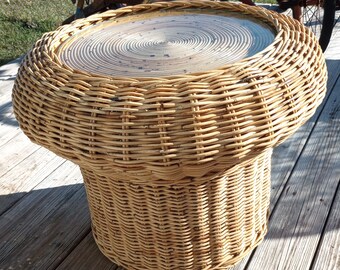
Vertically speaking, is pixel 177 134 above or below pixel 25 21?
above

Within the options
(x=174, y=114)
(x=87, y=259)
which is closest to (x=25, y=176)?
(x=87, y=259)

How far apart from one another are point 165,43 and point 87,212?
0.82 m

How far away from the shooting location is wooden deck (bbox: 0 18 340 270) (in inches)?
73.5

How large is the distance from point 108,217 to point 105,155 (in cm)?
49

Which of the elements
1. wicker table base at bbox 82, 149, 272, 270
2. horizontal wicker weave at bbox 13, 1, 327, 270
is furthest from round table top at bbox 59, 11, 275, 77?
wicker table base at bbox 82, 149, 272, 270

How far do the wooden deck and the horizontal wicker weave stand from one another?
0.18m

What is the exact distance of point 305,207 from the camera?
6.77 feet

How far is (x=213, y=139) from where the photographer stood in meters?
1.26

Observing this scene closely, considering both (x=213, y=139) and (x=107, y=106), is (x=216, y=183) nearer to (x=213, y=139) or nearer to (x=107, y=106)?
(x=213, y=139)

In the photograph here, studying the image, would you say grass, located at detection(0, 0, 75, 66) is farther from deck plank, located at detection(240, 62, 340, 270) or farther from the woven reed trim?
the woven reed trim

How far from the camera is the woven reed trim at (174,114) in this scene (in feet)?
4.13

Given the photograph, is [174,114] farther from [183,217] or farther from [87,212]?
[87,212]

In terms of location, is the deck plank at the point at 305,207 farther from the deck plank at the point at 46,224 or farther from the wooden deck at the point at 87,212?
the deck plank at the point at 46,224

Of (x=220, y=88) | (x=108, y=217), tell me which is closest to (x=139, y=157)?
(x=220, y=88)
